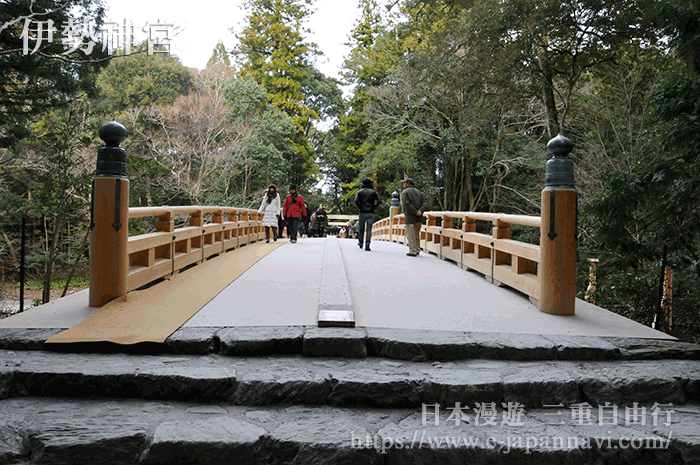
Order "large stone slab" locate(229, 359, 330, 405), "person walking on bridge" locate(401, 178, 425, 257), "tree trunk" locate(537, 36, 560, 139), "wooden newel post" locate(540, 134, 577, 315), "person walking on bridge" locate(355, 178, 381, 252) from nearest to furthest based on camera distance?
"large stone slab" locate(229, 359, 330, 405)
"wooden newel post" locate(540, 134, 577, 315)
"person walking on bridge" locate(401, 178, 425, 257)
"person walking on bridge" locate(355, 178, 381, 252)
"tree trunk" locate(537, 36, 560, 139)

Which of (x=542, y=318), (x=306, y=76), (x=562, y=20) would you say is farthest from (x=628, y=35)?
(x=306, y=76)

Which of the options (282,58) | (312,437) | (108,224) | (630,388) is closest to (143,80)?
(282,58)

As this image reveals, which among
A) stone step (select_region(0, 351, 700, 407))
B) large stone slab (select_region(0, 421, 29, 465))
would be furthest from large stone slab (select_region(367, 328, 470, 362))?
large stone slab (select_region(0, 421, 29, 465))

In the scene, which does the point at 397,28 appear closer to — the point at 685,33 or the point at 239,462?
the point at 685,33

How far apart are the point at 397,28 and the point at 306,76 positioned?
25.6 feet

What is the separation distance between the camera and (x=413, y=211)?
29.9 feet

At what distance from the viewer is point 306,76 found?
29.0 metres

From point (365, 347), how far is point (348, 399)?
0.47 m

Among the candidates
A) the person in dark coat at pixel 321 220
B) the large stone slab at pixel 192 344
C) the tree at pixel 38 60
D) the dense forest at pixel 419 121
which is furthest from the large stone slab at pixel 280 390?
the person in dark coat at pixel 321 220

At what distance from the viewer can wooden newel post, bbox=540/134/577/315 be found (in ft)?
12.6

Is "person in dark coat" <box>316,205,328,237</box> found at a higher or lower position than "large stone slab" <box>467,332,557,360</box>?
higher

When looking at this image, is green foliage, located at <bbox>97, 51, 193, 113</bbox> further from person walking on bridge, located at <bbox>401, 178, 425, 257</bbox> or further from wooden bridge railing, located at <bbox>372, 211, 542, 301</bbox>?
wooden bridge railing, located at <bbox>372, 211, 542, 301</bbox>

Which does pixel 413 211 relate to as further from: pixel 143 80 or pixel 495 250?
pixel 143 80

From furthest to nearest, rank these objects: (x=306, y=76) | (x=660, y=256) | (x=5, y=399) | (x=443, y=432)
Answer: (x=306, y=76) < (x=660, y=256) < (x=5, y=399) < (x=443, y=432)
